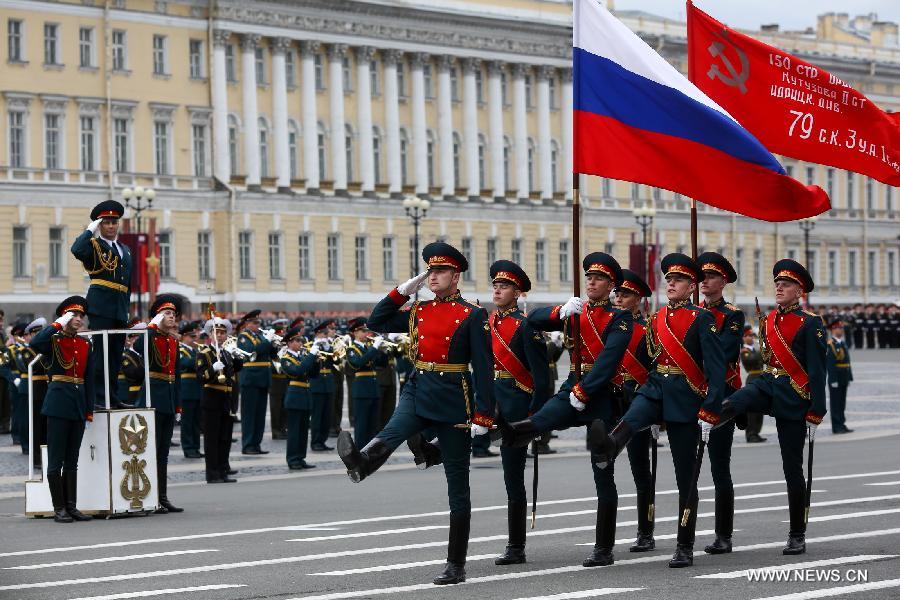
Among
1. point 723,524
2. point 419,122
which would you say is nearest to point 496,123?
point 419,122

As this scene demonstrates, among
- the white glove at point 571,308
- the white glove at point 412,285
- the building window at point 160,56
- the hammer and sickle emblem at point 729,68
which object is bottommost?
the white glove at point 571,308

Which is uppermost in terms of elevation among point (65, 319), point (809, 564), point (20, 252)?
point (20, 252)

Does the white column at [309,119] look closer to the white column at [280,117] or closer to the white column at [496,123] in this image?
the white column at [280,117]

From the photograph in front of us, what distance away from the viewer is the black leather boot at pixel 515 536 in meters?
12.5

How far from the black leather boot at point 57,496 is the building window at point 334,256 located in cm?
5419

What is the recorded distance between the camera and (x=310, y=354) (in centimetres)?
2386

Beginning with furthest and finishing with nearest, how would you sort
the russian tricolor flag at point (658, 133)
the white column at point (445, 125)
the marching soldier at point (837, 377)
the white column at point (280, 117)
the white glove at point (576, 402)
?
1. the white column at point (445, 125)
2. the white column at point (280, 117)
3. the marching soldier at point (837, 377)
4. the russian tricolor flag at point (658, 133)
5. the white glove at point (576, 402)

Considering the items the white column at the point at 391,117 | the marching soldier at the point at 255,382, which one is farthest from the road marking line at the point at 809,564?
the white column at the point at 391,117

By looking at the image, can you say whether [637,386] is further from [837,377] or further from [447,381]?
[837,377]

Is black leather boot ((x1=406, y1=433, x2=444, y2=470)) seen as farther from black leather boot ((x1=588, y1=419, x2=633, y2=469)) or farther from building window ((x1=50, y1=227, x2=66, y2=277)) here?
building window ((x1=50, y1=227, x2=66, y2=277))

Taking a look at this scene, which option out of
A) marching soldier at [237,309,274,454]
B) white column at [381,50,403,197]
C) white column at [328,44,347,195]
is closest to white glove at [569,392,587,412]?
marching soldier at [237,309,274,454]

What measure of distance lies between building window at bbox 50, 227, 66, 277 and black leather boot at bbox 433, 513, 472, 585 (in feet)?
167

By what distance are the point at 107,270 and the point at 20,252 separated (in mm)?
45055

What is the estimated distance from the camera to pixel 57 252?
6212 cm
